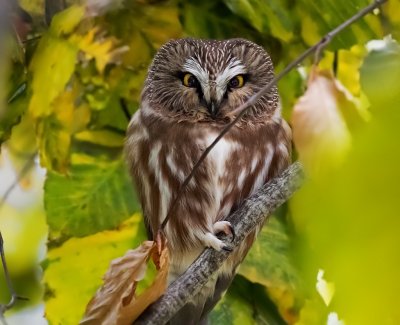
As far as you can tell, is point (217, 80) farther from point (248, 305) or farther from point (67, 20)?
point (248, 305)

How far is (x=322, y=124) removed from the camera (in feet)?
0.94

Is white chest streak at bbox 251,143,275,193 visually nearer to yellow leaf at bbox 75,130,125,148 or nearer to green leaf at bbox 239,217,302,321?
green leaf at bbox 239,217,302,321

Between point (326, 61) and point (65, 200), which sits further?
point (65, 200)

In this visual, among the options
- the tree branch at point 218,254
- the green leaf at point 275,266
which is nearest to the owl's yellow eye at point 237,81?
the tree branch at point 218,254

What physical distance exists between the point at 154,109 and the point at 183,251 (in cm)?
16

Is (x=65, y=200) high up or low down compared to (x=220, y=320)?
up

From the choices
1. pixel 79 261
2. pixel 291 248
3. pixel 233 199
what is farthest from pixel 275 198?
pixel 79 261

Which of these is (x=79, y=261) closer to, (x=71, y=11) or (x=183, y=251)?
(x=183, y=251)

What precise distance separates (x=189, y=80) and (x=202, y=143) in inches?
2.7

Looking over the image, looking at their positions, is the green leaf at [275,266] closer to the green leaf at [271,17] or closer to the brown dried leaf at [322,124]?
the green leaf at [271,17]

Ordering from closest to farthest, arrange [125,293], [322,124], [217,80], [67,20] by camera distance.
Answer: [322,124], [125,293], [217,80], [67,20]

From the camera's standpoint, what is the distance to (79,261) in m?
0.84

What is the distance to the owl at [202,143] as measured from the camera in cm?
66

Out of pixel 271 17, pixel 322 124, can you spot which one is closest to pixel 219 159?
pixel 271 17
